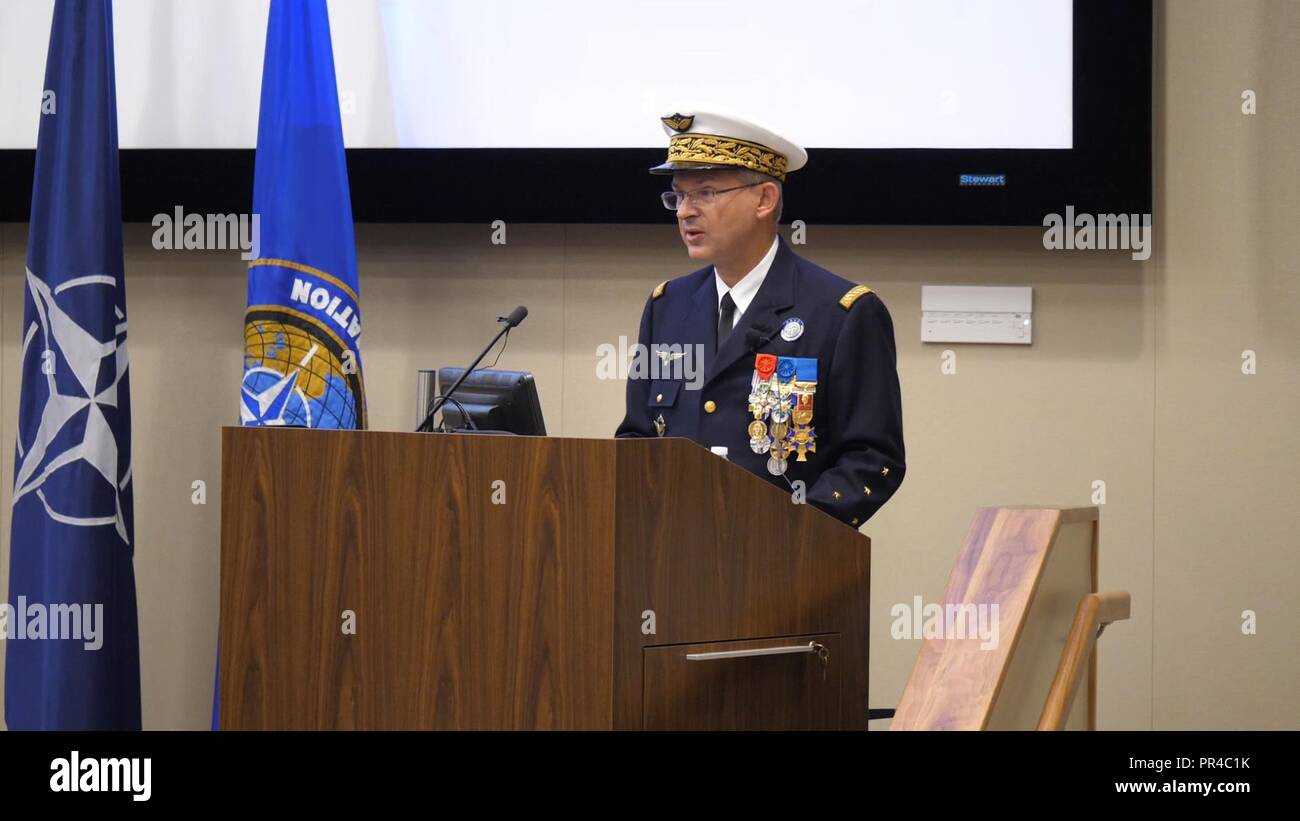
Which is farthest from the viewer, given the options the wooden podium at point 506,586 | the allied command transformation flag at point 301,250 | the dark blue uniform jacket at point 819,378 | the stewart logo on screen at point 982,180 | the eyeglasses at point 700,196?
the stewart logo on screen at point 982,180

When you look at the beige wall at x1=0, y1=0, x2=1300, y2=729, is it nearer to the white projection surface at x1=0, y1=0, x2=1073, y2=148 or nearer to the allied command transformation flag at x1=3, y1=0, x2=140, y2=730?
the white projection surface at x1=0, y1=0, x2=1073, y2=148

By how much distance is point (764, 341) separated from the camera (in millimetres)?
2535

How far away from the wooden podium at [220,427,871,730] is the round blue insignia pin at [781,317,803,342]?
2.21 ft

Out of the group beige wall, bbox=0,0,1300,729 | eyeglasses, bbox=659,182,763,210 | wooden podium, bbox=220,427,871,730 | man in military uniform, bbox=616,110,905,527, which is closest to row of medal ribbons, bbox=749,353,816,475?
man in military uniform, bbox=616,110,905,527

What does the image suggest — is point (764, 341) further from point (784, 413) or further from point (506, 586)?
point (506, 586)

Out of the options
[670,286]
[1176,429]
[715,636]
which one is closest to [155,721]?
[670,286]

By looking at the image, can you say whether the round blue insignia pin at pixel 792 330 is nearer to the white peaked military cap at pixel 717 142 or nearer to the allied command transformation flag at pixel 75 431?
the white peaked military cap at pixel 717 142

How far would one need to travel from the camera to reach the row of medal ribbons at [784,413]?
2.48 meters

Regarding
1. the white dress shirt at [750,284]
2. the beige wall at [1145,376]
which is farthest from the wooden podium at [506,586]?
the beige wall at [1145,376]

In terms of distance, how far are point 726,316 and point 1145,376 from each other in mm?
1515

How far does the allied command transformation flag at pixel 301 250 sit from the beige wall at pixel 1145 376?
518 mm

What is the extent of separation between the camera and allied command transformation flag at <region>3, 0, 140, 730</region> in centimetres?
338

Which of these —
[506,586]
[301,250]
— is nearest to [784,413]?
[506,586]

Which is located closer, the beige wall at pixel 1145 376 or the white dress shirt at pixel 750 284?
the white dress shirt at pixel 750 284
